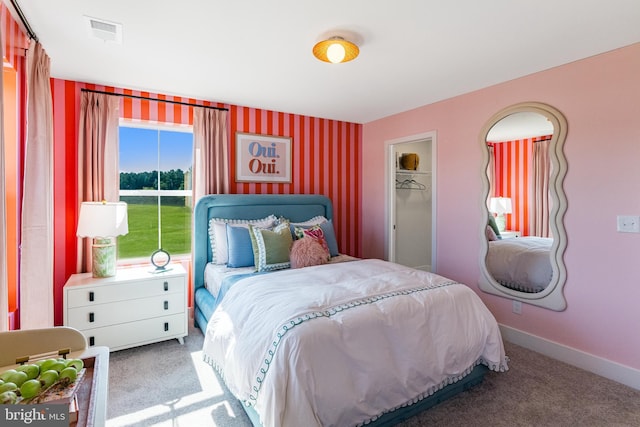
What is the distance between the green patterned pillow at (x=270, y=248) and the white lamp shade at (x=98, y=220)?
46.1 inches

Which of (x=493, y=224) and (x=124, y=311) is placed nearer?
(x=124, y=311)

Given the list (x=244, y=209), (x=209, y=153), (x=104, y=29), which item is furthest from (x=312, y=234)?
(x=104, y=29)

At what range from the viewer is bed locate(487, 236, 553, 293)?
9.37 feet

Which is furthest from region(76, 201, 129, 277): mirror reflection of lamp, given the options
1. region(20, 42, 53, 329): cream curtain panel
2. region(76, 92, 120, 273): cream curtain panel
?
region(20, 42, 53, 329): cream curtain panel

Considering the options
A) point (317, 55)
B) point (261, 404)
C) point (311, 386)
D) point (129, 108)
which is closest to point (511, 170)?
point (317, 55)

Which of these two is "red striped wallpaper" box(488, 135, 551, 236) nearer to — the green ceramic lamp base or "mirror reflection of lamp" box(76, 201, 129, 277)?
"mirror reflection of lamp" box(76, 201, 129, 277)

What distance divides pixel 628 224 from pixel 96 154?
4460 mm

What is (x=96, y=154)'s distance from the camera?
301 cm

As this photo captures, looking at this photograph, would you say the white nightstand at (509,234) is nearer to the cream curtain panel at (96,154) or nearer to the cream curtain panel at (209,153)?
the cream curtain panel at (209,153)

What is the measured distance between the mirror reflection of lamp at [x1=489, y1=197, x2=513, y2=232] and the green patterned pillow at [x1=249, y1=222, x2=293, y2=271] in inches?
82.3

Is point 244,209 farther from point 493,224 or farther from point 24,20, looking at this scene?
point 493,224

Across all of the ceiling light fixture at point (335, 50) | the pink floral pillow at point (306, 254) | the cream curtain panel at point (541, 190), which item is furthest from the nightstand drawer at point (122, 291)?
the cream curtain panel at point (541, 190)

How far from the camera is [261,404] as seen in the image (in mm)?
1564

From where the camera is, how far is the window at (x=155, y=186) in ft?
11.3
